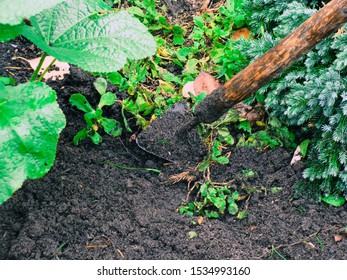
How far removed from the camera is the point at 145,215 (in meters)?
2.45

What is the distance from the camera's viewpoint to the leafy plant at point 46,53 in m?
1.88

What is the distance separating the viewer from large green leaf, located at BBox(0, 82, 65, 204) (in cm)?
189

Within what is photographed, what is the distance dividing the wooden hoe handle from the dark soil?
378 millimetres

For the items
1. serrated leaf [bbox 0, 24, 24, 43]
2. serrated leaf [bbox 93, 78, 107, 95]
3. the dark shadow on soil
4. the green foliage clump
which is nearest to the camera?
serrated leaf [bbox 0, 24, 24, 43]

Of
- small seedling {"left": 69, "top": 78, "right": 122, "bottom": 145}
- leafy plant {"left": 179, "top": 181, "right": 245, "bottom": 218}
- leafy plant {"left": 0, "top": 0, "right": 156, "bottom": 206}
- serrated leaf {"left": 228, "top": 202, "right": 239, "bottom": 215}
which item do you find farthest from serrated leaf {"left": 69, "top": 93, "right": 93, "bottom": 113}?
serrated leaf {"left": 228, "top": 202, "right": 239, "bottom": 215}

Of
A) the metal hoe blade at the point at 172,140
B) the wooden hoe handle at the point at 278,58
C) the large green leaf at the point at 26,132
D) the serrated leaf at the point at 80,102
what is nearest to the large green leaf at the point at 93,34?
the large green leaf at the point at 26,132

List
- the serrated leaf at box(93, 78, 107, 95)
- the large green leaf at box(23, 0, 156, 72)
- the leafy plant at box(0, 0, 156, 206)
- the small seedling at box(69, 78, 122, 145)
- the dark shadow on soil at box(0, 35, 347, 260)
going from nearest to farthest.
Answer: the leafy plant at box(0, 0, 156, 206), the large green leaf at box(23, 0, 156, 72), the dark shadow on soil at box(0, 35, 347, 260), the small seedling at box(69, 78, 122, 145), the serrated leaf at box(93, 78, 107, 95)

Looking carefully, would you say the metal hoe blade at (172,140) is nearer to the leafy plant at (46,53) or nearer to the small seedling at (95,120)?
the small seedling at (95,120)

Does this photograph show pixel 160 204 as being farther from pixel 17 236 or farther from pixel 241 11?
pixel 241 11

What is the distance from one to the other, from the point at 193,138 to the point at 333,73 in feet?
2.59

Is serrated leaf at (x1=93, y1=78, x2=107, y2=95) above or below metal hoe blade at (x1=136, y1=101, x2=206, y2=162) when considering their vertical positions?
above

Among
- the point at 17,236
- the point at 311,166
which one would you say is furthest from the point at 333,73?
the point at 17,236

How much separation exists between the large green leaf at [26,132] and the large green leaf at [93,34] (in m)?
0.25

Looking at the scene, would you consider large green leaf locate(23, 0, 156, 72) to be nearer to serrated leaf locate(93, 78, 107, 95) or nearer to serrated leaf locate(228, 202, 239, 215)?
serrated leaf locate(93, 78, 107, 95)
